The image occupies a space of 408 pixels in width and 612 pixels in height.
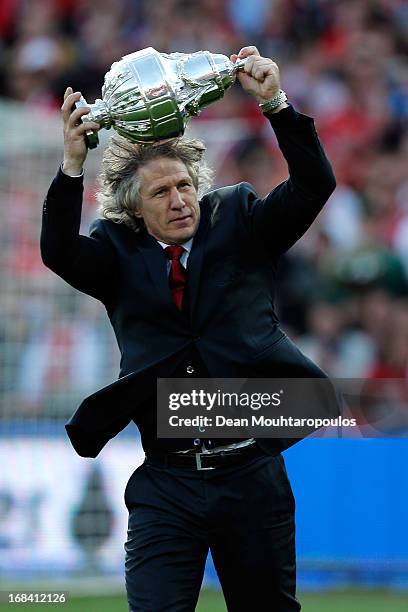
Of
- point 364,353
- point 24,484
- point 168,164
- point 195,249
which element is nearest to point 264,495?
point 195,249

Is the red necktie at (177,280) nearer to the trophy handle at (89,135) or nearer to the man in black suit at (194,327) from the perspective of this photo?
the man in black suit at (194,327)


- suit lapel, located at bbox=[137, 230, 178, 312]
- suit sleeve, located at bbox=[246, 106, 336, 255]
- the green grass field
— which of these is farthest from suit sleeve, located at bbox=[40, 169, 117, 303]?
the green grass field

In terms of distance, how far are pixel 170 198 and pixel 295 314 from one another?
198 inches

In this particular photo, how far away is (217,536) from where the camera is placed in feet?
14.2

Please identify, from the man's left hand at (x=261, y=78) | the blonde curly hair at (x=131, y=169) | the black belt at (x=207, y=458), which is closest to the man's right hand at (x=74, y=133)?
the blonde curly hair at (x=131, y=169)

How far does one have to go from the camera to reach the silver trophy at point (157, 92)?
4125 millimetres

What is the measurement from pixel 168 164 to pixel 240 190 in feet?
0.89

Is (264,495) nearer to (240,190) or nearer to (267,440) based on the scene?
(267,440)

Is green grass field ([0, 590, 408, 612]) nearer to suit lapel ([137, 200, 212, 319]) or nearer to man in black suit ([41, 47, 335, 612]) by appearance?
man in black suit ([41, 47, 335, 612])

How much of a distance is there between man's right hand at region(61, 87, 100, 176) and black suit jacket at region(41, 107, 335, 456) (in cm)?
5

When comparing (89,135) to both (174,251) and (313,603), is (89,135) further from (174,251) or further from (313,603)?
(313,603)

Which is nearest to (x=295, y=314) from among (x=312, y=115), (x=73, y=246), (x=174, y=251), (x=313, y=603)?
(x=312, y=115)

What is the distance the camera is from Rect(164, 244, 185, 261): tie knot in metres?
4.47

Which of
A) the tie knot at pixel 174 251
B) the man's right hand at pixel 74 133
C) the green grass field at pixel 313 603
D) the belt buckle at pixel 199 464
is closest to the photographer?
the man's right hand at pixel 74 133
